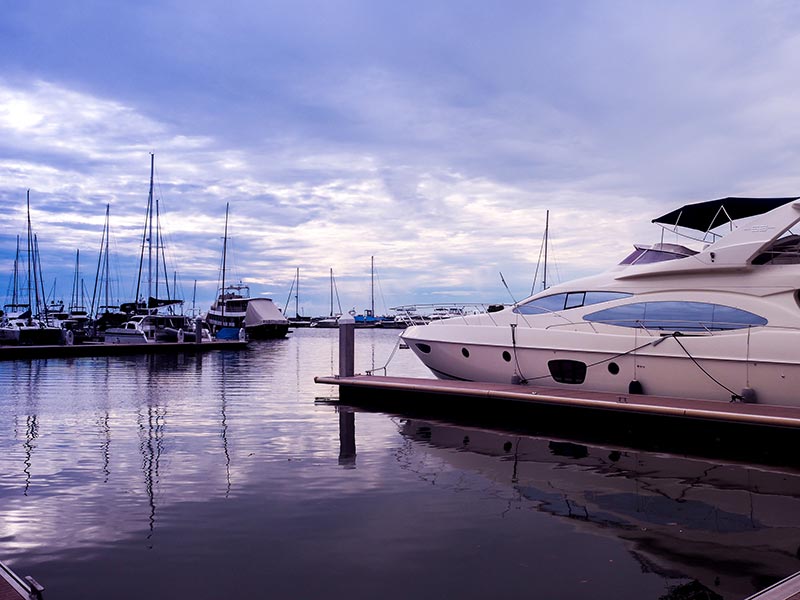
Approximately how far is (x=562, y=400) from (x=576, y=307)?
9.98 feet

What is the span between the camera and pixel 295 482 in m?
9.85

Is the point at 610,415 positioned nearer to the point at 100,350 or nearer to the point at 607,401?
the point at 607,401

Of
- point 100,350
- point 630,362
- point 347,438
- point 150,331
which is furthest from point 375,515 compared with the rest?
point 150,331

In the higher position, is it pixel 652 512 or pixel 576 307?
pixel 576 307

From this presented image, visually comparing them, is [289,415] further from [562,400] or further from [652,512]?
[652,512]

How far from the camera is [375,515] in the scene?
8234 mm

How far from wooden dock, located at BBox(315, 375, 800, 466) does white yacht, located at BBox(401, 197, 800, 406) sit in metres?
0.65

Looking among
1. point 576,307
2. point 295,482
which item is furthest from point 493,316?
point 295,482

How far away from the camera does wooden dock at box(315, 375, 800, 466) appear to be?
38.8ft

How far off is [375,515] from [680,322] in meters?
9.20

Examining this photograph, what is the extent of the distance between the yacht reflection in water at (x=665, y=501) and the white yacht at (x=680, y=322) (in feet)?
8.89

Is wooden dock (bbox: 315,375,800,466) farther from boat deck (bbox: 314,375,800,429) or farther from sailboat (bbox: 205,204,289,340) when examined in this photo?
sailboat (bbox: 205,204,289,340)

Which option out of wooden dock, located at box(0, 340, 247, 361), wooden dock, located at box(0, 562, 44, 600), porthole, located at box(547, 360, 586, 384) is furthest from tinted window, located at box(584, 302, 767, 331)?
wooden dock, located at box(0, 340, 247, 361)

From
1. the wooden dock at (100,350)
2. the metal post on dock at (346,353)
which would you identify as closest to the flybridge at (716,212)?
the metal post on dock at (346,353)
